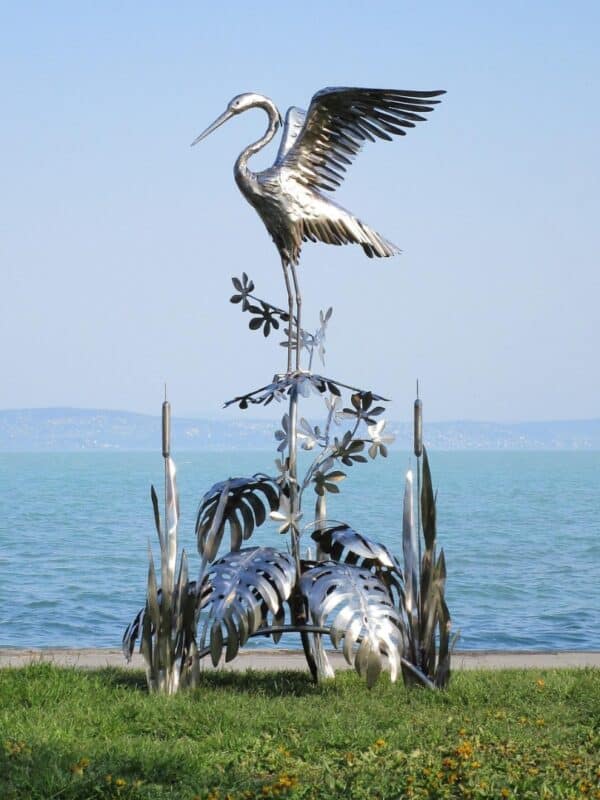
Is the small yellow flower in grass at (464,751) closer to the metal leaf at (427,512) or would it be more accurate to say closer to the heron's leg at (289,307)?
the metal leaf at (427,512)

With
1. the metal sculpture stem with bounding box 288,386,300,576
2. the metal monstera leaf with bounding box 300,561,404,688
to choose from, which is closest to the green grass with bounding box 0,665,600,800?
the metal monstera leaf with bounding box 300,561,404,688

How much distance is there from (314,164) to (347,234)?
396mm

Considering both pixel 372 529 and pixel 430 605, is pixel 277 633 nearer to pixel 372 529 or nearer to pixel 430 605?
pixel 430 605

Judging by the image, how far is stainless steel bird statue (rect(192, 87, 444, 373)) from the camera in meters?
6.80

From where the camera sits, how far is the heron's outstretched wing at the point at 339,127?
6762 millimetres

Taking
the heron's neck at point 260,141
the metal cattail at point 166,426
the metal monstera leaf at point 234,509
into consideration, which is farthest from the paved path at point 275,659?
the heron's neck at point 260,141

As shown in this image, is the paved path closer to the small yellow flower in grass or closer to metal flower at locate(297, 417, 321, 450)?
metal flower at locate(297, 417, 321, 450)

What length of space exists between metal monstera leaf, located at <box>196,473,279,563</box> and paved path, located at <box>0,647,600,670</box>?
1139mm

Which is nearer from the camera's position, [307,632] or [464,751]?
[464,751]

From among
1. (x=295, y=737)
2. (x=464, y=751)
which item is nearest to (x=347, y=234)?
(x=295, y=737)

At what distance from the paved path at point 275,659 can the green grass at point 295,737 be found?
1.73 ft

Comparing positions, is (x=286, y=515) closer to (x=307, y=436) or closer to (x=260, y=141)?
(x=307, y=436)

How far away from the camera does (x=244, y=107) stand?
7.02 m

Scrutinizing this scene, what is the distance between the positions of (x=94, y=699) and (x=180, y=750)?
3.79ft
